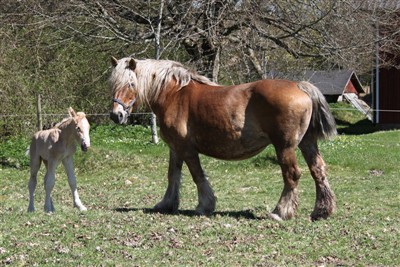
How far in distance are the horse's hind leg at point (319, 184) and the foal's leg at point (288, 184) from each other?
0.35 meters

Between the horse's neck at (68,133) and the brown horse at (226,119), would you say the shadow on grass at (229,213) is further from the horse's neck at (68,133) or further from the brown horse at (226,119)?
the horse's neck at (68,133)

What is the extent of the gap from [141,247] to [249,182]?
8072mm

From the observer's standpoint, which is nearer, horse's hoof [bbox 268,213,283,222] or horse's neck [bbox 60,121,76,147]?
horse's hoof [bbox 268,213,283,222]

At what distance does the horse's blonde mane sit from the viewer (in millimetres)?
10359

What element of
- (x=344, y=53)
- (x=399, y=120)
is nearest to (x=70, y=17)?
(x=344, y=53)

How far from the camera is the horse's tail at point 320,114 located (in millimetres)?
9914

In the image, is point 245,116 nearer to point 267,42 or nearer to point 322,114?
point 322,114

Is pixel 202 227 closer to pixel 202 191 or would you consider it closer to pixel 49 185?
pixel 202 191

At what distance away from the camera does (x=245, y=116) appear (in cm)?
999

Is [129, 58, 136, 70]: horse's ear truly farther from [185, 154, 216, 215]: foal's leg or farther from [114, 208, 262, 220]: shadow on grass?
[114, 208, 262, 220]: shadow on grass

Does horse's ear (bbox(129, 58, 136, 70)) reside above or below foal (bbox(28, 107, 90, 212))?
above

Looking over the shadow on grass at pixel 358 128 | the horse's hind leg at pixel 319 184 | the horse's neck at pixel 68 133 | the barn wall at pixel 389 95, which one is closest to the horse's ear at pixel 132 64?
the horse's neck at pixel 68 133

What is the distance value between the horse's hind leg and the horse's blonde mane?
5.58 ft

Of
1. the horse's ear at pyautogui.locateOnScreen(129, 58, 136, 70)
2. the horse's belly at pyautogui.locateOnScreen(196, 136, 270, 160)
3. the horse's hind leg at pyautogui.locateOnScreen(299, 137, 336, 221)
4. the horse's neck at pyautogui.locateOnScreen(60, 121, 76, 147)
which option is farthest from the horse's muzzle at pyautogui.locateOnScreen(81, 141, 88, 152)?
the horse's hind leg at pyautogui.locateOnScreen(299, 137, 336, 221)
